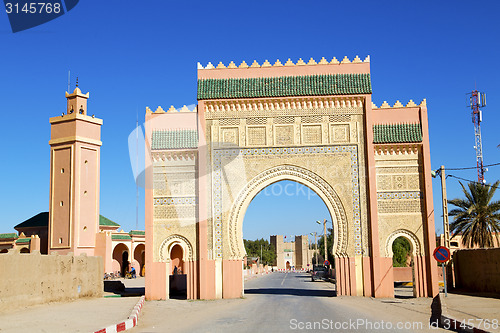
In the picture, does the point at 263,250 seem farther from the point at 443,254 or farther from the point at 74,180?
the point at 443,254

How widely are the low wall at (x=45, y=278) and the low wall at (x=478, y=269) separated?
1417 centimetres

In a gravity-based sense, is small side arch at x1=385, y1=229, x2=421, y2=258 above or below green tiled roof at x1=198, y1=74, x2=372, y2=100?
below

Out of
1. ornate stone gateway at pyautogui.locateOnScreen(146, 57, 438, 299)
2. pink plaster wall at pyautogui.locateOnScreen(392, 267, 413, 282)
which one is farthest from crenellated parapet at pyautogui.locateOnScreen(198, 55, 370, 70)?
pink plaster wall at pyautogui.locateOnScreen(392, 267, 413, 282)

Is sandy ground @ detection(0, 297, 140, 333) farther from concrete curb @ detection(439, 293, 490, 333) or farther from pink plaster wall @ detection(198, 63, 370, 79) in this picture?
pink plaster wall @ detection(198, 63, 370, 79)

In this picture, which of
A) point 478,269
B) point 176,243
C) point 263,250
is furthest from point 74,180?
point 263,250

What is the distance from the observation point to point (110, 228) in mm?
39781

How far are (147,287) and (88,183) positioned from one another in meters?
16.8

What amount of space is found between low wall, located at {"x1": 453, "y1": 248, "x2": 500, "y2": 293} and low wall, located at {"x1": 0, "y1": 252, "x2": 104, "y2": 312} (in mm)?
14173

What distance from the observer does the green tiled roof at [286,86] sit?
60.4 ft

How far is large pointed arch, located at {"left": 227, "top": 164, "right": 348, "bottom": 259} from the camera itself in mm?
17891

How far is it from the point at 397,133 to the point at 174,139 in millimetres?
7773

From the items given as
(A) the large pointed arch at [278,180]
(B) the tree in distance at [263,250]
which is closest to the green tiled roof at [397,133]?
(A) the large pointed arch at [278,180]

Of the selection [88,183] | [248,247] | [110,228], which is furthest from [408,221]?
[248,247]

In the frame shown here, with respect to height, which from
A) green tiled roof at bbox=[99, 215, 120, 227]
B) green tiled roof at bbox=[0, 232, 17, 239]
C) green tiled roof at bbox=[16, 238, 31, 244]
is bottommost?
green tiled roof at bbox=[16, 238, 31, 244]
